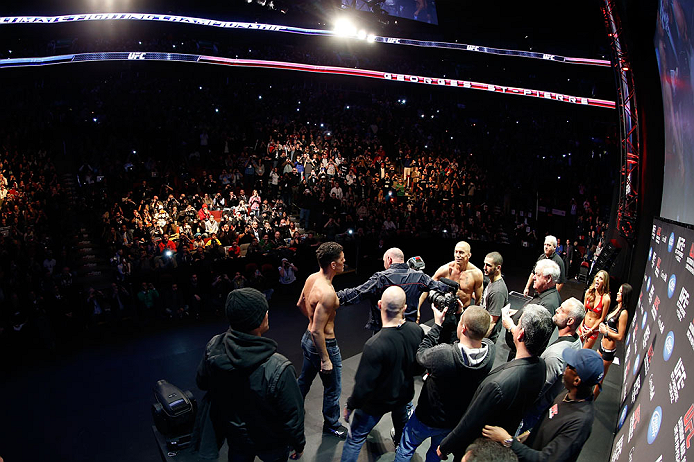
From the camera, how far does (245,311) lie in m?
2.54

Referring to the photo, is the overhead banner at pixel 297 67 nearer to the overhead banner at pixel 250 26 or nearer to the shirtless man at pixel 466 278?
the overhead banner at pixel 250 26

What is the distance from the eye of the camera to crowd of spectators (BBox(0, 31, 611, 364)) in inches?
354

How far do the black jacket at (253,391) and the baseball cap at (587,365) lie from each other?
1.54 metres

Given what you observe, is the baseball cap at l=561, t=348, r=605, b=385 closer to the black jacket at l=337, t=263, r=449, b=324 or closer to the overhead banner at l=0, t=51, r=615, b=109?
the black jacket at l=337, t=263, r=449, b=324

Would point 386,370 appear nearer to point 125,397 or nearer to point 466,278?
point 466,278

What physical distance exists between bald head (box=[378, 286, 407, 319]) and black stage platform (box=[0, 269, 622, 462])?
69.6 inches

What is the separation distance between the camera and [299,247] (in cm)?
1102

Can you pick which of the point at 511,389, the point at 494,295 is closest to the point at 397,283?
the point at 494,295

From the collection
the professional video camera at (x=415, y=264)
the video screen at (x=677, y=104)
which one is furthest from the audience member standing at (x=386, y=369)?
the video screen at (x=677, y=104)

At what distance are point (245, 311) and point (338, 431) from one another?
2405 millimetres

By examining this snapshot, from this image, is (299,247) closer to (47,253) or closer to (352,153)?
(47,253)

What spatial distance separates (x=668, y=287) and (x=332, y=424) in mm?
3229

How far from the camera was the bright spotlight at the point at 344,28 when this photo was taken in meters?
19.2

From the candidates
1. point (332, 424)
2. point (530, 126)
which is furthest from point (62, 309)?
point (530, 126)
